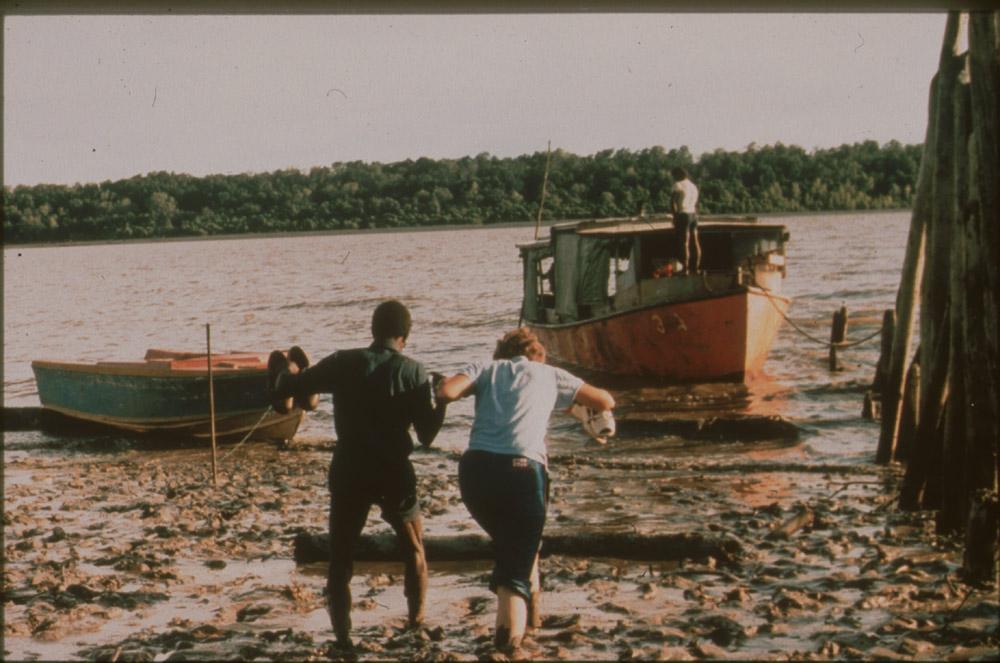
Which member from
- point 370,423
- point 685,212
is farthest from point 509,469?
point 685,212

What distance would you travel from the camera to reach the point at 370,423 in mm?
6609

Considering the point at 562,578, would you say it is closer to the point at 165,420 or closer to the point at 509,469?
the point at 509,469

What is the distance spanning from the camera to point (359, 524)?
6730 millimetres

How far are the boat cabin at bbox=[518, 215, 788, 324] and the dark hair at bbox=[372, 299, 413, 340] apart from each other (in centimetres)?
1429

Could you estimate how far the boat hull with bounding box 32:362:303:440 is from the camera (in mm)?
16375

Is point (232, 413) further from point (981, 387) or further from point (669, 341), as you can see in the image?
point (981, 387)

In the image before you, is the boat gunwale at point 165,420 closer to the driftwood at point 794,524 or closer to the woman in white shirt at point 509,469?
the driftwood at point 794,524

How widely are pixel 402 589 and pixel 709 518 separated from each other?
3.57 meters

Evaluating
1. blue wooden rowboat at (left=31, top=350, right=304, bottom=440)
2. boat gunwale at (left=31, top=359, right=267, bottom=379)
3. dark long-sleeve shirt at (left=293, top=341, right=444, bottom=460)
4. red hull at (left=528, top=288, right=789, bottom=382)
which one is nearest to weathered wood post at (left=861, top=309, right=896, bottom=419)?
red hull at (left=528, top=288, right=789, bottom=382)

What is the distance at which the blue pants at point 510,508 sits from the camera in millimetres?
6289

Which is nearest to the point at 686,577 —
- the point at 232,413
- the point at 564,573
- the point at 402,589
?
the point at 564,573

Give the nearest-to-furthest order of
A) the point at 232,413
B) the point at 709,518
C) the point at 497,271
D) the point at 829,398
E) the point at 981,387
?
the point at 981,387 < the point at 709,518 < the point at 232,413 < the point at 829,398 < the point at 497,271

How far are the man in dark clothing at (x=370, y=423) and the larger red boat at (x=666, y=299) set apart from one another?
47.2 feet

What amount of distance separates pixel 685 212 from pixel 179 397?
9.27m
